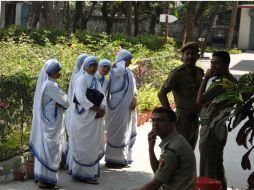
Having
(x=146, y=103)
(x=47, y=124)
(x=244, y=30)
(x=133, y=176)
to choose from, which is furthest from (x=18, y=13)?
(x=47, y=124)

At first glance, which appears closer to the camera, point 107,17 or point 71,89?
point 71,89

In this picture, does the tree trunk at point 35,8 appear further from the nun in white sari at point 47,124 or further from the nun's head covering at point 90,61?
the nun in white sari at point 47,124

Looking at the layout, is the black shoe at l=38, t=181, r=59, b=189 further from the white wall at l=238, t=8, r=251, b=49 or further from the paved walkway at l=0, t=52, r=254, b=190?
the white wall at l=238, t=8, r=251, b=49

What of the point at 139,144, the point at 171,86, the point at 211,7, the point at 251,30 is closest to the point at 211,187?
the point at 171,86

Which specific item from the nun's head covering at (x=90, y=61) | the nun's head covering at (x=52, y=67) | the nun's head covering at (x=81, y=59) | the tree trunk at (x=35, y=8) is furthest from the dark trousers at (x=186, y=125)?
the tree trunk at (x=35, y=8)

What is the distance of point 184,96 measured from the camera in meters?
7.05

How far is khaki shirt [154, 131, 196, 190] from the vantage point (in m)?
4.32

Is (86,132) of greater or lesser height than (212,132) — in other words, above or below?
below

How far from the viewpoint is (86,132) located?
321 inches

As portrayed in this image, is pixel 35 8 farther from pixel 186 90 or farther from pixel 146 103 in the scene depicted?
pixel 186 90

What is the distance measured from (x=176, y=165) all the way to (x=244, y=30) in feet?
148

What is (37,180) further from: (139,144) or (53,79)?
(139,144)

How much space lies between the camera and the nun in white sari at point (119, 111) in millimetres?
9047

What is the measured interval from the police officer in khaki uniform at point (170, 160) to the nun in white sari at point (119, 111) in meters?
4.55
